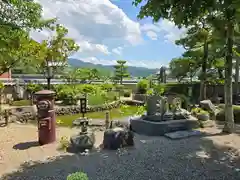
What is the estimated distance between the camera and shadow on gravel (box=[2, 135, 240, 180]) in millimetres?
4703

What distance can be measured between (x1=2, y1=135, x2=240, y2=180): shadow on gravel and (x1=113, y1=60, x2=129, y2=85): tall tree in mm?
20240

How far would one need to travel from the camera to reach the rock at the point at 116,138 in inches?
252

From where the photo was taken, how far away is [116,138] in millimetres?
6402

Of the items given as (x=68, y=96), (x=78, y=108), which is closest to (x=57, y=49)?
(x=68, y=96)

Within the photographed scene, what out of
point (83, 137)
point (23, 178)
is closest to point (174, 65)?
point (83, 137)

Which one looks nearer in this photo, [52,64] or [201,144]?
[201,144]

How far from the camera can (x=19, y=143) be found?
7.21m

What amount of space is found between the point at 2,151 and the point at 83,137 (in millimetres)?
2222

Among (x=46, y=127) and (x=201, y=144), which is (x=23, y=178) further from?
(x=201, y=144)

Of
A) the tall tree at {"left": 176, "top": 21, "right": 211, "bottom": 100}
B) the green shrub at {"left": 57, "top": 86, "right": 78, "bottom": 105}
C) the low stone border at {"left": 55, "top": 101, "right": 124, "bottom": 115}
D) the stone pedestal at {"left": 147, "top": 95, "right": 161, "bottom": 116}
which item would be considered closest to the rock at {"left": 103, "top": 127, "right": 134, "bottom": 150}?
the stone pedestal at {"left": 147, "top": 95, "right": 161, "bottom": 116}

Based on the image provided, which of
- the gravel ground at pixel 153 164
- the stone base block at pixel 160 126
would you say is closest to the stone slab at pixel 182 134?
the stone base block at pixel 160 126

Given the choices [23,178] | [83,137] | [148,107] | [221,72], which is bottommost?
[23,178]

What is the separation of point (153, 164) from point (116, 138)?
1415 millimetres

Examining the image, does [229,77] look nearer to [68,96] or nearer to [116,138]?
[116,138]
